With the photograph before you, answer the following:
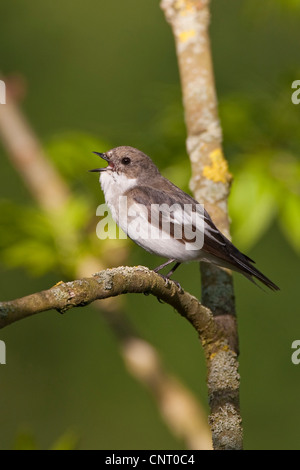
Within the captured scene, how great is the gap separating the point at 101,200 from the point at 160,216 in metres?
0.37

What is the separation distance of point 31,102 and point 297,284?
2.76 metres

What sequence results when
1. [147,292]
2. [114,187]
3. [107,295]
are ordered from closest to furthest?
[107,295]
[147,292]
[114,187]

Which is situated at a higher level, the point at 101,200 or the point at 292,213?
the point at 101,200

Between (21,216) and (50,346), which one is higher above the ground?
(50,346)

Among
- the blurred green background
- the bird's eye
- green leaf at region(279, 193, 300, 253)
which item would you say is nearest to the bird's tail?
the blurred green background

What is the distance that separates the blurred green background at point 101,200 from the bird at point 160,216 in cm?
9

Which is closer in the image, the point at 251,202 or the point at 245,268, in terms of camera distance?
the point at 245,268

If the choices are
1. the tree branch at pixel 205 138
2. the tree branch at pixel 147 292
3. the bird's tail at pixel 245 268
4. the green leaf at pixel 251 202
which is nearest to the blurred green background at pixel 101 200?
the green leaf at pixel 251 202

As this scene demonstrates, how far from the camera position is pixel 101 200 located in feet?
10.9

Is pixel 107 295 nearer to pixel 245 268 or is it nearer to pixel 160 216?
pixel 245 268

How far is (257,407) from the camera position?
5.30m

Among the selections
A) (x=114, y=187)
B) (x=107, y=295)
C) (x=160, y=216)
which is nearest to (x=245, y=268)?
(x=160, y=216)

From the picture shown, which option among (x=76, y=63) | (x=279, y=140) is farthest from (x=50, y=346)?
(x=279, y=140)
